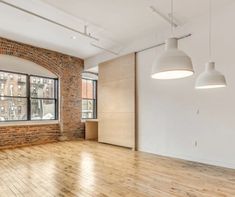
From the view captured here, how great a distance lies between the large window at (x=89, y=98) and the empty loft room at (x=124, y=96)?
30.6 inches

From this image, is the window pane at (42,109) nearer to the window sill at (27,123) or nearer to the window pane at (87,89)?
the window sill at (27,123)

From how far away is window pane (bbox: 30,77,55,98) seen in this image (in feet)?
23.5

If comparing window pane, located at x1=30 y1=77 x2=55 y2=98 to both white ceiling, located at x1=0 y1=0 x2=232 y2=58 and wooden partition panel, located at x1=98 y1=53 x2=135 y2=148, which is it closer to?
white ceiling, located at x1=0 y1=0 x2=232 y2=58

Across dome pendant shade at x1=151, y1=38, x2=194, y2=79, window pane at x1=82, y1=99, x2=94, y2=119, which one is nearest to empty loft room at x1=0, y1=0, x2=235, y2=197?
dome pendant shade at x1=151, y1=38, x2=194, y2=79

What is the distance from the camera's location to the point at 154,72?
215 centimetres

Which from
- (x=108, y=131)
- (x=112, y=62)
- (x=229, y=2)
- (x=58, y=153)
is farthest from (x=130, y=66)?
(x=58, y=153)

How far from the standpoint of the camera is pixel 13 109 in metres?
6.65

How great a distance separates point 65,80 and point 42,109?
4.94ft

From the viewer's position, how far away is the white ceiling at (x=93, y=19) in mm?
4215

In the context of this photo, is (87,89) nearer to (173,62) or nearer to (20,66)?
(20,66)

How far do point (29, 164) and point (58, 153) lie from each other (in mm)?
1186

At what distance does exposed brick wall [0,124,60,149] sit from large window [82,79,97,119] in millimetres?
1739

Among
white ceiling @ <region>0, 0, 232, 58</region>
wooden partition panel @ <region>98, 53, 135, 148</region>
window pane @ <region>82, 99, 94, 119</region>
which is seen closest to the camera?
white ceiling @ <region>0, 0, 232, 58</region>

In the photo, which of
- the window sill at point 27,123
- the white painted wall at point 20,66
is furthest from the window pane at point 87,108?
the white painted wall at point 20,66
